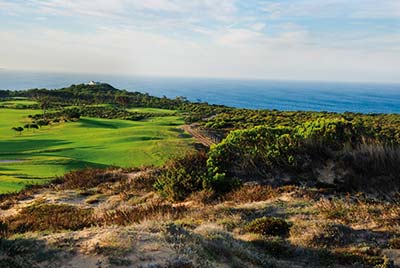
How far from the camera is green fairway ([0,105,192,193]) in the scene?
19.5 m

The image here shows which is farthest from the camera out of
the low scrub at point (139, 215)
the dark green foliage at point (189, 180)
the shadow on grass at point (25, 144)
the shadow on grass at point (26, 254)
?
the shadow on grass at point (25, 144)

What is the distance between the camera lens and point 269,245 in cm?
729

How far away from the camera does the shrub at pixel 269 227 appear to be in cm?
802

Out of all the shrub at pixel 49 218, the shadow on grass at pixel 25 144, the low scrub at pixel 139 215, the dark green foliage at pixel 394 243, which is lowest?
the shadow on grass at pixel 25 144

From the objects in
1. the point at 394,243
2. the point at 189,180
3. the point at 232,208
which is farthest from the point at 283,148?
the point at 394,243

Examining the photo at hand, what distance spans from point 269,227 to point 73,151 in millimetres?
22010

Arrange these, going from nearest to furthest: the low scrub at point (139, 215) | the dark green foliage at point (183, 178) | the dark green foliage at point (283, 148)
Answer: the low scrub at point (139, 215) → the dark green foliage at point (183, 178) → the dark green foliage at point (283, 148)

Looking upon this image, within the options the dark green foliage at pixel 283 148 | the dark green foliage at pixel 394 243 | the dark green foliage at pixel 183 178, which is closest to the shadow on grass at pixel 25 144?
the dark green foliage at pixel 183 178

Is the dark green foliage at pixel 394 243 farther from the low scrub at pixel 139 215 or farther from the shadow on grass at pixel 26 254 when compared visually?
the shadow on grass at pixel 26 254

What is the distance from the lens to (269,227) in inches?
318

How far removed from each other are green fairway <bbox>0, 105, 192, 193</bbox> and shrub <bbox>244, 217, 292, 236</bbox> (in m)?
11.8

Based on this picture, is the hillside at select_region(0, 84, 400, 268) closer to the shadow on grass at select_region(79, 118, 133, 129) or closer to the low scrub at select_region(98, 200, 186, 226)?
the low scrub at select_region(98, 200, 186, 226)

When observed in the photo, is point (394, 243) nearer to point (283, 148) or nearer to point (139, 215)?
point (139, 215)

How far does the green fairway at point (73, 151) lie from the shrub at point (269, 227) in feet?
38.8
